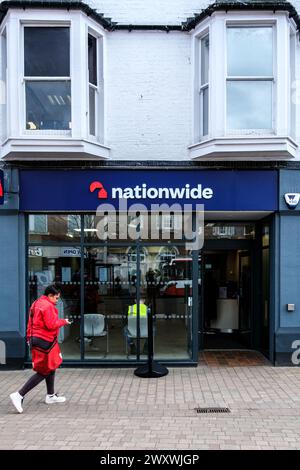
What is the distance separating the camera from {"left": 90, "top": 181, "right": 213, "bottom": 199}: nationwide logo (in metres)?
8.12

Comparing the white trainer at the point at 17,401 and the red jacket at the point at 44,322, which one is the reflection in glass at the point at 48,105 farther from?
the white trainer at the point at 17,401

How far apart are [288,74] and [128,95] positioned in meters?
2.87

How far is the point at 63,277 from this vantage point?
844 cm

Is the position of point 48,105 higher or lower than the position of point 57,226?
higher

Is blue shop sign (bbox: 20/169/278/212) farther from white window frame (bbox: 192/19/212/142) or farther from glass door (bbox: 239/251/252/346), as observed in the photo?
glass door (bbox: 239/251/252/346)

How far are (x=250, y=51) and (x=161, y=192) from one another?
2.96m

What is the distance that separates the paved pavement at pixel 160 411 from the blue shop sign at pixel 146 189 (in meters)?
2.94

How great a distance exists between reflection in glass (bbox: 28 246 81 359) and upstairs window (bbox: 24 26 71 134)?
2214mm

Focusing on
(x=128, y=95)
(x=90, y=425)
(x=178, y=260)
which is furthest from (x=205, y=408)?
(x=128, y=95)

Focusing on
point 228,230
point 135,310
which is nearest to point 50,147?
point 135,310

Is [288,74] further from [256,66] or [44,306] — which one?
[44,306]

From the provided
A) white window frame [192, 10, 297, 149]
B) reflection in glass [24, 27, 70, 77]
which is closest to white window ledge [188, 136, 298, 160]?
white window frame [192, 10, 297, 149]

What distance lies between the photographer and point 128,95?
27.1 ft

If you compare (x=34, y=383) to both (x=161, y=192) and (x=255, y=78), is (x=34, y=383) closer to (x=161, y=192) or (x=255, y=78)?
(x=161, y=192)
